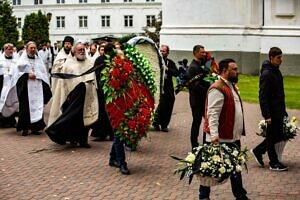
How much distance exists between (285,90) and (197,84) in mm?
13023

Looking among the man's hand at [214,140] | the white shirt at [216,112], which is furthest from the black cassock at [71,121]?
the man's hand at [214,140]

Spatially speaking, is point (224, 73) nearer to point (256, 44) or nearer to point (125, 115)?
point (125, 115)

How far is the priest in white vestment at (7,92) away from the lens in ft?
49.6

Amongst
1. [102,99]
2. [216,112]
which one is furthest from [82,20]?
[216,112]

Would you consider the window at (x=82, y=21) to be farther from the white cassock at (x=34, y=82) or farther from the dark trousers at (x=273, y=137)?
the dark trousers at (x=273, y=137)

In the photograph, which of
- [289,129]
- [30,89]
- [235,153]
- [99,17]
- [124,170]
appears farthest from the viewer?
[99,17]

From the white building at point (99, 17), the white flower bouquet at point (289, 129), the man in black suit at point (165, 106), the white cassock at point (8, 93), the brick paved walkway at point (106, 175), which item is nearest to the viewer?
the brick paved walkway at point (106, 175)

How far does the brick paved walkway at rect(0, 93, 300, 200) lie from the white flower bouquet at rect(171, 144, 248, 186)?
46.1 inches

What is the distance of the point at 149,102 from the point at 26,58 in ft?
15.6

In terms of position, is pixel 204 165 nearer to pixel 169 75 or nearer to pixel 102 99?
pixel 102 99

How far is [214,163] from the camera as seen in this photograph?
7.30 meters

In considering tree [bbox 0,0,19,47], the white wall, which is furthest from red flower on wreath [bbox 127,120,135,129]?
tree [bbox 0,0,19,47]

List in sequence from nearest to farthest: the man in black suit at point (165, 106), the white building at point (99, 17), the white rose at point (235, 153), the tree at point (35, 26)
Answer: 1. the white rose at point (235, 153)
2. the man in black suit at point (165, 106)
3. the tree at point (35, 26)
4. the white building at point (99, 17)

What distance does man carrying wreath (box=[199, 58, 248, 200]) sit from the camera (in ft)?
25.2
